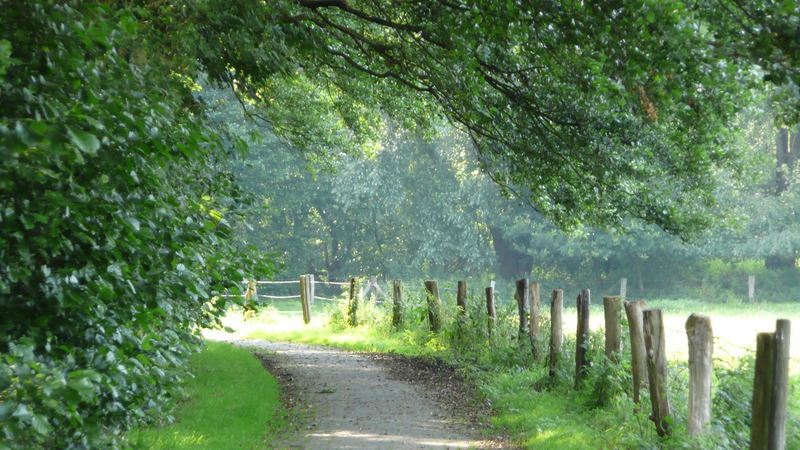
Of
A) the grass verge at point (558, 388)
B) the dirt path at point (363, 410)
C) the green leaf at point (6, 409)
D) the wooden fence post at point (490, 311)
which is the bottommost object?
the dirt path at point (363, 410)

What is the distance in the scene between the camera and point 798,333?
2336 cm

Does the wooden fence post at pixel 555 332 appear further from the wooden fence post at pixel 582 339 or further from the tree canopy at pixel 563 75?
the tree canopy at pixel 563 75

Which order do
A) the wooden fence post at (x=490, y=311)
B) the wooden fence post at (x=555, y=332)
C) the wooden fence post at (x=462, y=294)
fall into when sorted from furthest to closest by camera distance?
the wooden fence post at (x=462, y=294)
the wooden fence post at (x=490, y=311)
the wooden fence post at (x=555, y=332)

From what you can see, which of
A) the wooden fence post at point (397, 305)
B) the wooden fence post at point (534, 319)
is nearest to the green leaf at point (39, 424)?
the wooden fence post at point (534, 319)

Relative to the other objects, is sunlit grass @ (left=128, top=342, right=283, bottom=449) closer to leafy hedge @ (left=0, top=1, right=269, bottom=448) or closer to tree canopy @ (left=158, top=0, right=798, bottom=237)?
leafy hedge @ (left=0, top=1, right=269, bottom=448)

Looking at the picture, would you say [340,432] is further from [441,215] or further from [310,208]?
[310,208]

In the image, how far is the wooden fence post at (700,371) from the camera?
681cm

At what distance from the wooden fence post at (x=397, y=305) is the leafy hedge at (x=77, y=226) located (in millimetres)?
13906

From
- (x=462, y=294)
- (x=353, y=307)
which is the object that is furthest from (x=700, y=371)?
(x=353, y=307)

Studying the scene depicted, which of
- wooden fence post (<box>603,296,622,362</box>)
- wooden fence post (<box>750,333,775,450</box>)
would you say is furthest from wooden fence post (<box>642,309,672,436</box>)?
wooden fence post (<box>750,333,775,450</box>)

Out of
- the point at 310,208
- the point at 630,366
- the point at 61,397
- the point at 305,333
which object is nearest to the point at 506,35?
the point at 630,366

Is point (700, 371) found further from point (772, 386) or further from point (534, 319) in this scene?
point (534, 319)

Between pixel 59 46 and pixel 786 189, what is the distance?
1820 inches

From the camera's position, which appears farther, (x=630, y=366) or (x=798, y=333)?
(x=798, y=333)
